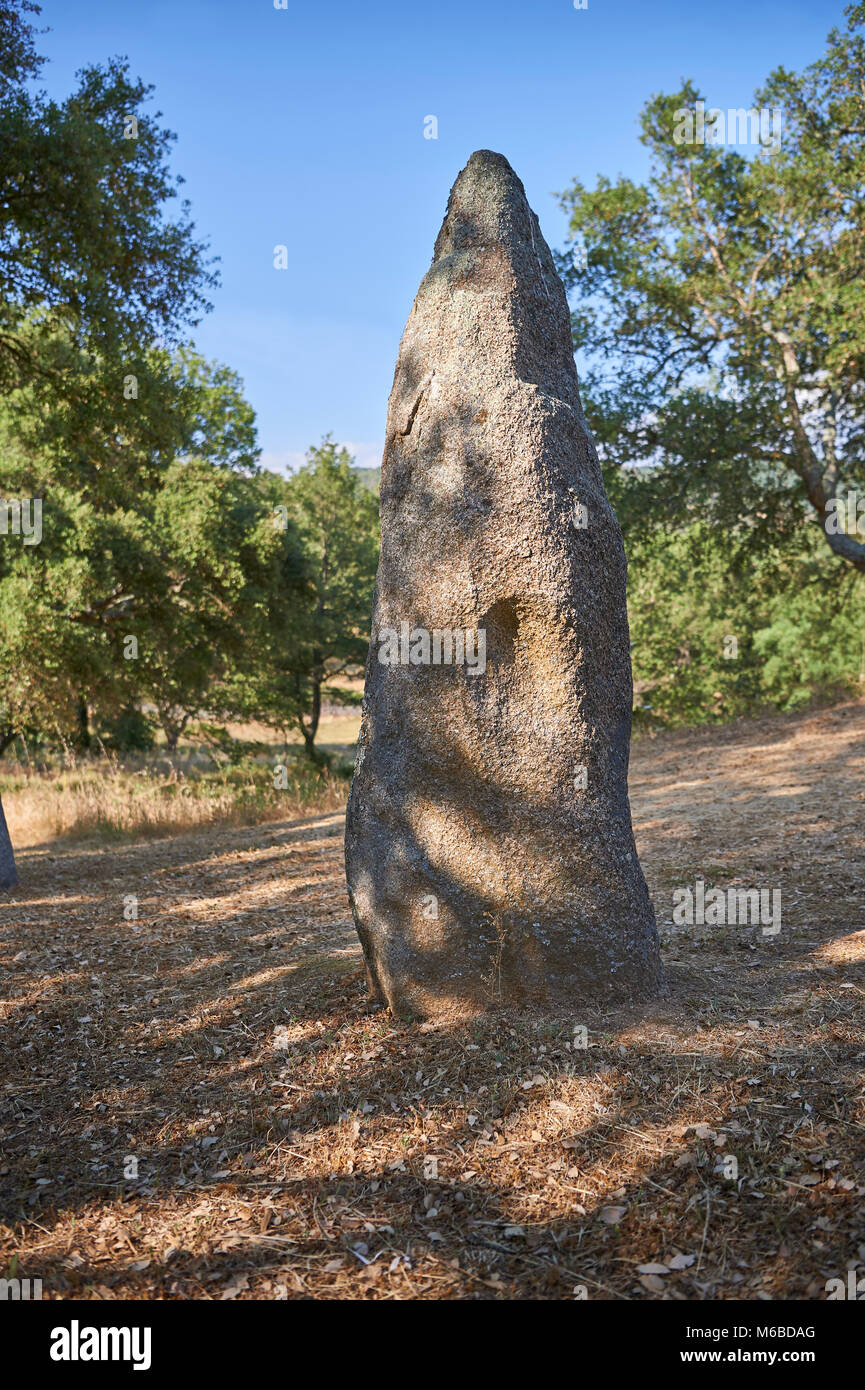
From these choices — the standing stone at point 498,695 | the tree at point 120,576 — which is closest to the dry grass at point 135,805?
the tree at point 120,576

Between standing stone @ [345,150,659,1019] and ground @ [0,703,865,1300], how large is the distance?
11.9 inches

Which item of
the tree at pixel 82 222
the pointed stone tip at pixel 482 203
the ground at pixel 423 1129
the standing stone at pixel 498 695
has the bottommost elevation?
the ground at pixel 423 1129

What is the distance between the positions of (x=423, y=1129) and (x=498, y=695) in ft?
5.92

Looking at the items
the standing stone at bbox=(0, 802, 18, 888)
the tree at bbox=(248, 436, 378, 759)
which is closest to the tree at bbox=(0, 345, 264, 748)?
the tree at bbox=(248, 436, 378, 759)

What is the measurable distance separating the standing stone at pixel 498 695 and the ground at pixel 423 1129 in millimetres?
302

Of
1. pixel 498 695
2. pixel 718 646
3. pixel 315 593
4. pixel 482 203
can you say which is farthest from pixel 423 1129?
pixel 718 646

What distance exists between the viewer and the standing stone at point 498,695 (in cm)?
409

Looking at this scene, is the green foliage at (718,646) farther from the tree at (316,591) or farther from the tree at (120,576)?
the tree at (120,576)

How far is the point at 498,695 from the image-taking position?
4.14 meters

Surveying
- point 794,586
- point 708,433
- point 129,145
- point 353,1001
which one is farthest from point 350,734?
point 353,1001

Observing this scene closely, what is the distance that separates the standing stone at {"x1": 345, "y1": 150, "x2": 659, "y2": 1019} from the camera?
4.09m

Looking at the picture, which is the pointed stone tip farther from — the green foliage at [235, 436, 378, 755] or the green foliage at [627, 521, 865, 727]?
the green foliage at [627, 521, 865, 727]

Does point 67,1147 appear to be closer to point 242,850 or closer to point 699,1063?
point 699,1063

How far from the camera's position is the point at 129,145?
30.5ft
